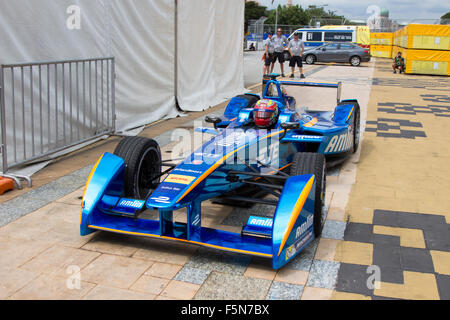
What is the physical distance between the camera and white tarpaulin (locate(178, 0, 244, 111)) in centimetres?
1062

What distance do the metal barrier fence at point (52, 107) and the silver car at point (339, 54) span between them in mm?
19925

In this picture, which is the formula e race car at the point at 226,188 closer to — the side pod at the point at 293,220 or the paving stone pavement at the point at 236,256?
the side pod at the point at 293,220

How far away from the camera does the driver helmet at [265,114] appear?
538cm

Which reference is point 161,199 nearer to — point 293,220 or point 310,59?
→ point 293,220

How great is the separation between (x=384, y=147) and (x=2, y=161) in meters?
5.55

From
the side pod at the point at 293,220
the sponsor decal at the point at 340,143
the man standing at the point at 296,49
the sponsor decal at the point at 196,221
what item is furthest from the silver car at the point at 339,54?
the sponsor decal at the point at 196,221

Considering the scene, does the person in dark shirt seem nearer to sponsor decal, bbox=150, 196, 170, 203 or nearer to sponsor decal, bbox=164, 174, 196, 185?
sponsor decal, bbox=164, 174, 196, 185

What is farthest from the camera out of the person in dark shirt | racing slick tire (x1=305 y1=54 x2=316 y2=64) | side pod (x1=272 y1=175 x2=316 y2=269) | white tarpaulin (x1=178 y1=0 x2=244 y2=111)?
racing slick tire (x1=305 y1=54 x2=316 y2=64)

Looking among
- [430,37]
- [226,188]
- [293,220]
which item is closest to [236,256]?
[293,220]

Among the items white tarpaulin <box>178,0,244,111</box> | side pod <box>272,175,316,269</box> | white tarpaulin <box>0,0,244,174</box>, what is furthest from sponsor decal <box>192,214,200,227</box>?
white tarpaulin <box>178,0,244,111</box>

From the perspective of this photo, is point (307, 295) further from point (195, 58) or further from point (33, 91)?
point (195, 58)

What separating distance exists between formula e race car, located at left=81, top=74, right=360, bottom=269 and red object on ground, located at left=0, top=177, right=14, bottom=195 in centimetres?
147

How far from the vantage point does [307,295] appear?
3.52 meters
